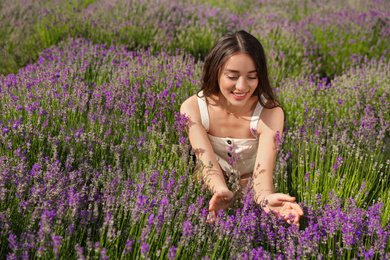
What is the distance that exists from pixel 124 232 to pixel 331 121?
2387 mm

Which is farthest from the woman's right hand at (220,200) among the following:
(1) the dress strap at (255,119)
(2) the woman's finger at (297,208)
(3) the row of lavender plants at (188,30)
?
(3) the row of lavender plants at (188,30)

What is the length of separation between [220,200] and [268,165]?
0.54 metres

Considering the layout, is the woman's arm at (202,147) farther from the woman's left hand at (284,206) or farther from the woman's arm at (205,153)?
the woman's left hand at (284,206)

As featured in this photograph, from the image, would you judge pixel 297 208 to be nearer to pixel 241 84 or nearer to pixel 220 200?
pixel 220 200

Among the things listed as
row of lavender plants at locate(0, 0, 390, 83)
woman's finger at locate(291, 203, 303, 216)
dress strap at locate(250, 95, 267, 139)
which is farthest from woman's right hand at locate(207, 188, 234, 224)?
row of lavender plants at locate(0, 0, 390, 83)

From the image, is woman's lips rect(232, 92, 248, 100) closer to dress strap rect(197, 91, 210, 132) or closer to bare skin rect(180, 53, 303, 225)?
bare skin rect(180, 53, 303, 225)

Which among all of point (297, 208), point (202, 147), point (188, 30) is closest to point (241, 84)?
point (202, 147)

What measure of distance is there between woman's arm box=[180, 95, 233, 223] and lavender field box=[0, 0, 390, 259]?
2.5 inches

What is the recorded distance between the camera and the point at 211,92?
2.71 meters

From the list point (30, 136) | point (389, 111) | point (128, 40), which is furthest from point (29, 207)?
point (128, 40)

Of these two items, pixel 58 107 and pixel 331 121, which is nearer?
pixel 58 107

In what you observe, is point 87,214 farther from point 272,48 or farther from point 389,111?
point 272,48

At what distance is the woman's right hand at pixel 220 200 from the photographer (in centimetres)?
201

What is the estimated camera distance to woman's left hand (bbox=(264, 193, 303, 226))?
6.48ft
